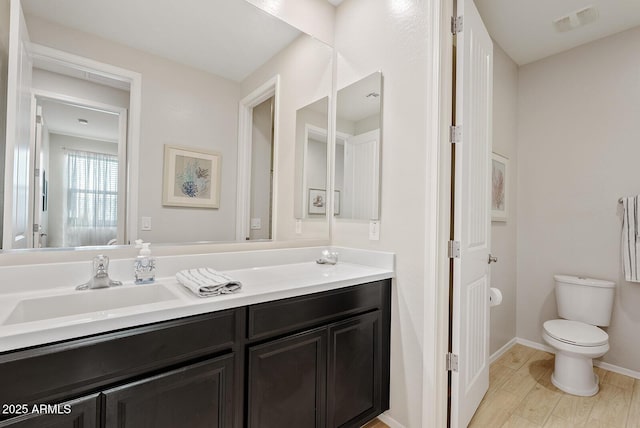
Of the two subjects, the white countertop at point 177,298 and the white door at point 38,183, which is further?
the white door at point 38,183

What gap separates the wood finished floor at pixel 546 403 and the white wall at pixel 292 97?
5.09 feet

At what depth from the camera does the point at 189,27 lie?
1573 mm

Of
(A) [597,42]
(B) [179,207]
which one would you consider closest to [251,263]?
(B) [179,207]

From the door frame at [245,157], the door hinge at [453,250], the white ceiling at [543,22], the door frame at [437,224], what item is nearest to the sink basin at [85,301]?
the door frame at [245,157]

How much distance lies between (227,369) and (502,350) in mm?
2622

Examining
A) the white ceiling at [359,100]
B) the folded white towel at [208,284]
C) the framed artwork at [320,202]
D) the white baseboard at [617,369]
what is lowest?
the white baseboard at [617,369]

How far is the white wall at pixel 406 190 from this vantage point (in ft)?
5.16

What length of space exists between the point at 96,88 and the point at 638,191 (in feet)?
11.7

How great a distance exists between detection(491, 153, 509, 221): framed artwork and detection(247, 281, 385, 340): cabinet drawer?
1548 millimetres

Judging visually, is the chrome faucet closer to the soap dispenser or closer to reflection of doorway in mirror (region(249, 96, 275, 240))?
the soap dispenser

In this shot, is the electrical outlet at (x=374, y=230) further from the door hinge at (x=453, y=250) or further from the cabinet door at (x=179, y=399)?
the cabinet door at (x=179, y=399)

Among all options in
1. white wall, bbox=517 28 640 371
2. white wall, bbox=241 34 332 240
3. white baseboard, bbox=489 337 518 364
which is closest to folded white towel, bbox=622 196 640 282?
white wall, bbox=517 28 640 371

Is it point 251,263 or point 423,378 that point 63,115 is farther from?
point 423,378

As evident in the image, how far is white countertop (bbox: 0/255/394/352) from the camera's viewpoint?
784 millimetres
